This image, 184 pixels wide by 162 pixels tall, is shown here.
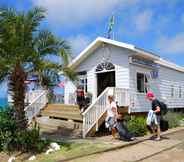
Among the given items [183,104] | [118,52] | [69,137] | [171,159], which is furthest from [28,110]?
[183,104]

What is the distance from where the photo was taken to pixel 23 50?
1104 cm

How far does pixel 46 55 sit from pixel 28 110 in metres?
5.83

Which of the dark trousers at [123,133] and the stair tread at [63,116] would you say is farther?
the stair tread at [63,116]

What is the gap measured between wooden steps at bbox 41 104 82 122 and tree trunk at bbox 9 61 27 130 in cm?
347

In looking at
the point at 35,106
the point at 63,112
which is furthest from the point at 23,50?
the point at 35,106

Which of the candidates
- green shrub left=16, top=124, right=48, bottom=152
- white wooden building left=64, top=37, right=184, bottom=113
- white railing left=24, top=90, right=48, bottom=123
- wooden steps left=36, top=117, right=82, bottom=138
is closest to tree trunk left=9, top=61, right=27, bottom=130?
green shrub left=16, top=124, right=48, bottom=152

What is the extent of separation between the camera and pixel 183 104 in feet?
74.8

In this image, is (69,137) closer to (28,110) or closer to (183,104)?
(28,110)

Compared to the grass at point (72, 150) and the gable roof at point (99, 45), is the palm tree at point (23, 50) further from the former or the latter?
the gable roof at point (99, 45)

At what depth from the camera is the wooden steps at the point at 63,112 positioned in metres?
14.6

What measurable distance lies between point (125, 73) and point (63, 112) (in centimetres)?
407

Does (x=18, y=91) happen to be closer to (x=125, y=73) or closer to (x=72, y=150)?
(x=72, y=150)

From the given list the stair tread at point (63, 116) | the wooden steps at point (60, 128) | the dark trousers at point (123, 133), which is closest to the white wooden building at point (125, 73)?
the stair tread at point (63, 116)

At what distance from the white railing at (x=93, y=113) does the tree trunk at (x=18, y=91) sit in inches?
104
